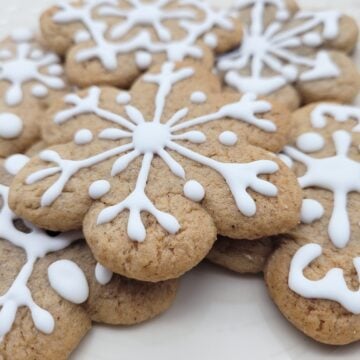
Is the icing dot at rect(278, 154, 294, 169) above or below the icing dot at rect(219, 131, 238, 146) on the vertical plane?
below

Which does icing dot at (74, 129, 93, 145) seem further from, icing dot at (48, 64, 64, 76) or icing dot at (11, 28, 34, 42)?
icing dot at (11, 28, 34, 42)

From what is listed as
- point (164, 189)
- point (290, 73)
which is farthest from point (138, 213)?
point (290, 73)

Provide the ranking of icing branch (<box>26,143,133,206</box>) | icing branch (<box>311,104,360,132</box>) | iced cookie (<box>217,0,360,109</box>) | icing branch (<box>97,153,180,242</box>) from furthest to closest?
iced cookie (<box>217,0,360,109</box>)
icing branch (<box>311,104,360,132</box>)
icing branch (<box>26,143,133,206</box>)
icing branch (<box>97,153,180,242</box>)

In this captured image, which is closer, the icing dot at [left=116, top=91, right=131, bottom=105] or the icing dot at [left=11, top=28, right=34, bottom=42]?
the icing dot at [left=116, top=91, right=131, bottom=105]

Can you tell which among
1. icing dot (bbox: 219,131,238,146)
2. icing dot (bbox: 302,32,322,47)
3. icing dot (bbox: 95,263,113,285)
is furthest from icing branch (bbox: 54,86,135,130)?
icing dot (bbox: 302,32,322,47)

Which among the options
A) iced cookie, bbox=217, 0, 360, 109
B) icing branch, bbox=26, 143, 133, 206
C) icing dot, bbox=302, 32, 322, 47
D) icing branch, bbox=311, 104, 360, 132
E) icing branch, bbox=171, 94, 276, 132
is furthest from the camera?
icing dot, bbox=302, 32, 322, 47

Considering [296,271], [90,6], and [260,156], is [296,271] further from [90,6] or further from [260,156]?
[90,6]

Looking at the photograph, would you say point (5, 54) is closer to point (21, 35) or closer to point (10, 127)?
point (21, 35)

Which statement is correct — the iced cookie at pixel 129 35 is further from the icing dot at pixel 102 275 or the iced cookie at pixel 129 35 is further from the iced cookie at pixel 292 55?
the icing dot at pixel 102 275
